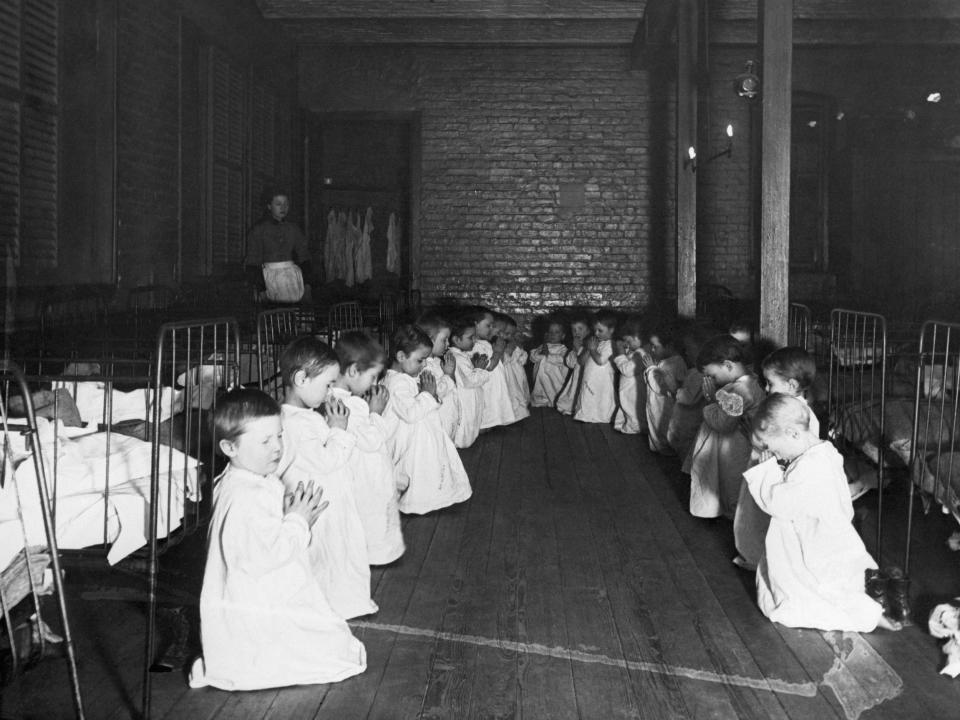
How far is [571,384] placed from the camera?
1003 centimetres

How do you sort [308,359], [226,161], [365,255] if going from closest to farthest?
[308,359] → [226,161] → [365,255]

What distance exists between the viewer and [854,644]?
3.53 m

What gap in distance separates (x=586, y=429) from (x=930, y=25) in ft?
22.9

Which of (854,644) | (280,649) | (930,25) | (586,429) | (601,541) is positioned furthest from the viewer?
(930,25)

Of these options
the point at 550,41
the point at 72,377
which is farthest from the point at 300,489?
the point at 550,41

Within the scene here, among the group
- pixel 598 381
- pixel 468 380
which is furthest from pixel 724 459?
pixel 598 381

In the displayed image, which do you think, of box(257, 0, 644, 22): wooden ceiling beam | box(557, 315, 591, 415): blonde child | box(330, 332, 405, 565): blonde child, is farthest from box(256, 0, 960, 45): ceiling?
box(330, 332, 405, 565): blonde child

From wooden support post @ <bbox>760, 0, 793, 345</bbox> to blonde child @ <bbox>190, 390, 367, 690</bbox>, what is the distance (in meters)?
3.79

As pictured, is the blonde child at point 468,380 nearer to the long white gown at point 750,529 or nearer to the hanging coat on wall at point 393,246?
the long white gown at point 750,529

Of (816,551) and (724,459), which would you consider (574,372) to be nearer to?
(724,459)

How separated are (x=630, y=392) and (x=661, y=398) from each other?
2.88 feet

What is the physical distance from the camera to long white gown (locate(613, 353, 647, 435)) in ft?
28.0

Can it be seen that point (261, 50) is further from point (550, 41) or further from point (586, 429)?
point (586, 429)

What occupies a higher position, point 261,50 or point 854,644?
point 261,50
